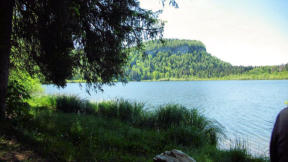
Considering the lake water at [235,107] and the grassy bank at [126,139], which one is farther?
the lake water at [235,107]

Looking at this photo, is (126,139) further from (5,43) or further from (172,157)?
(5,43)

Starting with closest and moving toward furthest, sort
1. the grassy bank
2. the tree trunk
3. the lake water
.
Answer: the grassy bank
the tree trunk
the lake water

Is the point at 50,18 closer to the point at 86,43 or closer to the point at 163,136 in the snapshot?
the point at 86,43

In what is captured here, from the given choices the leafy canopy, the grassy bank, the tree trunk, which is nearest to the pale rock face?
the grassy bank

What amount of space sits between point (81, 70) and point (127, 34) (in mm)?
2268

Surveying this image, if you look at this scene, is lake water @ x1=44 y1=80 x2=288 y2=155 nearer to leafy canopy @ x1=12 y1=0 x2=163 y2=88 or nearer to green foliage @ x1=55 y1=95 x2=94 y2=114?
leafy canopy @ x1=12 y1=0 x2=163 y2=88

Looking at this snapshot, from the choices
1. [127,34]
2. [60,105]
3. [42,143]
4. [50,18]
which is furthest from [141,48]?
[60,105]

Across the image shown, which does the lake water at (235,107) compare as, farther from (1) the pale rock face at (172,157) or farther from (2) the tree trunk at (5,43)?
(1) the pale rock face at (172,157)

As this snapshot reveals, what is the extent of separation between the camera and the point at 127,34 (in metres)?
6.27

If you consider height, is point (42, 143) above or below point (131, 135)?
above

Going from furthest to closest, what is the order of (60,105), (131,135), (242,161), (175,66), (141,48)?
(175,66)
(60,105)
(141,48)
(131,135)
(242,161)

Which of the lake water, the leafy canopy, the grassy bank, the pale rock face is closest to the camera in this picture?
the pale rock face

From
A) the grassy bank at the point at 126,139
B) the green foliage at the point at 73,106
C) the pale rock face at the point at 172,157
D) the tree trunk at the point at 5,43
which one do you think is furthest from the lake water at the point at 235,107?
the pale rock face at the point at 172,157

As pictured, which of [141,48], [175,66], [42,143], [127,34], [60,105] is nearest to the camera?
[42,143]
